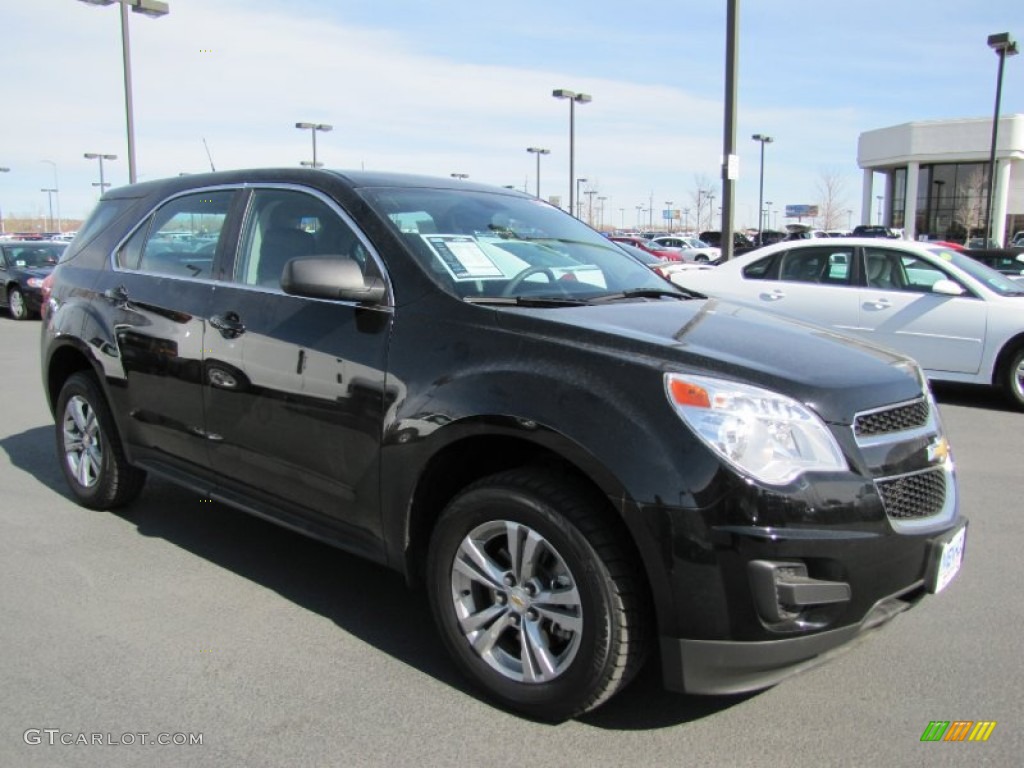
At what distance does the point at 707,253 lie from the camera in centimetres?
4081

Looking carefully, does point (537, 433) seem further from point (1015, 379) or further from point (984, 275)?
point (984, 275)

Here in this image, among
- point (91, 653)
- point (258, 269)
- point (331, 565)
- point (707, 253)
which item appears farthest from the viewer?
point (707, 253)

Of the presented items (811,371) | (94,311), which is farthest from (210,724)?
(94,311)

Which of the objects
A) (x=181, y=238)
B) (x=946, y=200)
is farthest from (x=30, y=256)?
(x=946, y=200)

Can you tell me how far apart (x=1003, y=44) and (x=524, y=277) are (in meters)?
26.4

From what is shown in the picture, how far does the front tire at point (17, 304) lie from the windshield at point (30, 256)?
0.66 m

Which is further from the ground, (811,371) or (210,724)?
(811,371)

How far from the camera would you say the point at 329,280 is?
3139mm

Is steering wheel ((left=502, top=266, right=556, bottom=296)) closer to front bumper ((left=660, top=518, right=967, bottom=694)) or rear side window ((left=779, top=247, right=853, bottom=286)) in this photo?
front bumper ((left=660, top=518, right=967, bottom=694))

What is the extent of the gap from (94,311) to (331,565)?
1909 mm

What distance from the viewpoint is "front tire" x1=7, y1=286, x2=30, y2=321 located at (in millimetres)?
17219

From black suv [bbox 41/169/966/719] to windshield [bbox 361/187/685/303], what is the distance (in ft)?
0.06

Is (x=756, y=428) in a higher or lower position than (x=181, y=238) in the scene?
lower

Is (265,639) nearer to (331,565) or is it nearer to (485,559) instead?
(331,565)
